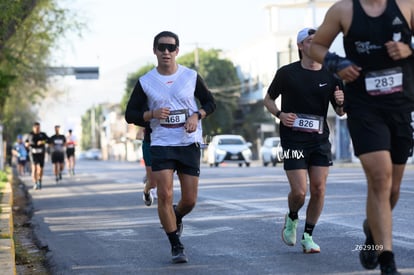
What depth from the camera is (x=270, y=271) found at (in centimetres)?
853

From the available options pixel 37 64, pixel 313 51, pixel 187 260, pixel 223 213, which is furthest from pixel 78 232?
pixel 37 64

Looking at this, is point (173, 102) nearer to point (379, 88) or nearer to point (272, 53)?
point (379, 88)

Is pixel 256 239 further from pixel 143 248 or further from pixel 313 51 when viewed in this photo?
pixel 313 51

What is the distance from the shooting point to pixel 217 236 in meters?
11.8

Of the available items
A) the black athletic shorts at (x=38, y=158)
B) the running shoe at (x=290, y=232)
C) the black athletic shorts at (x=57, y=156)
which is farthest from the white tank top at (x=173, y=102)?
the black athletic shorts at (x=57, y=156)

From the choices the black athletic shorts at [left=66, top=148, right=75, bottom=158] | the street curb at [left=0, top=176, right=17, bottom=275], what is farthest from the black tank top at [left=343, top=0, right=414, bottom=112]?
the black athletic shorts at [left=66, top=148, right=75, bottom=158]

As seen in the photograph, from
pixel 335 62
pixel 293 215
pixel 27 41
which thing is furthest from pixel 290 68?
pixel 27 41

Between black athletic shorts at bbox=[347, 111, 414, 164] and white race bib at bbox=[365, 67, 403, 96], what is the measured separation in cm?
16

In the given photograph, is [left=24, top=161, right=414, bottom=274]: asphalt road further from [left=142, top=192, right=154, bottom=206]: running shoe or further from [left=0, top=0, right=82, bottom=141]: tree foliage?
[left=0, top=0, right=82, bottom=141]: tree foliage

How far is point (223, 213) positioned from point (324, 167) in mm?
5765

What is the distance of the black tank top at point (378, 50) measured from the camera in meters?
6.94

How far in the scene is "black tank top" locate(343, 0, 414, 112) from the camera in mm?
6938

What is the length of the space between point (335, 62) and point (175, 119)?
2.63 meters

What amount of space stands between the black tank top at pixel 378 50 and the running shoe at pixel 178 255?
2751mm
